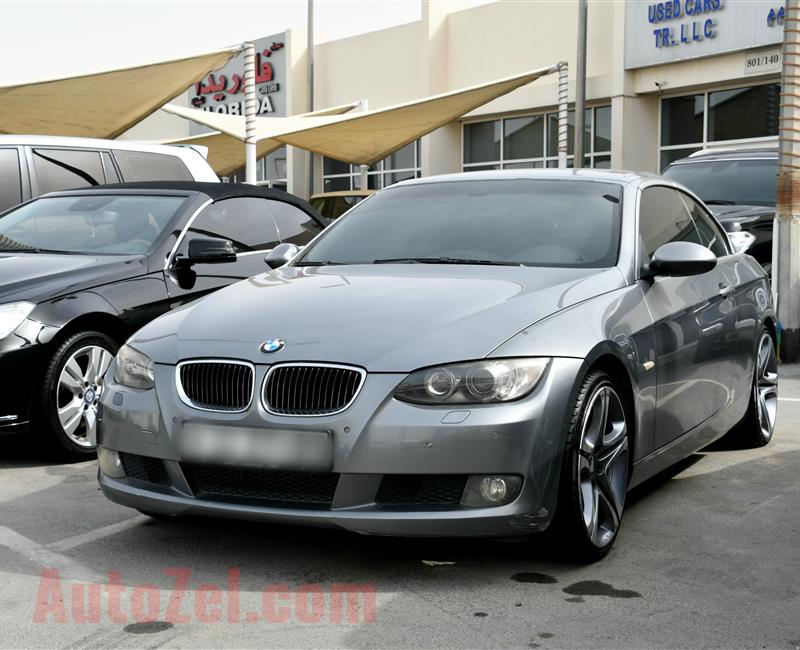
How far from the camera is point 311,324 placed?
4.28 meters

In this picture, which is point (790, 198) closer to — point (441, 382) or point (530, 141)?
point (441, 382)

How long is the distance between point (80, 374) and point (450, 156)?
83.1 ft

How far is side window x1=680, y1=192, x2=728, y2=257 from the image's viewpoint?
6.16m

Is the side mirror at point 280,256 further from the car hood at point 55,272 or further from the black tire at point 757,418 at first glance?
the black tire at point 757,418

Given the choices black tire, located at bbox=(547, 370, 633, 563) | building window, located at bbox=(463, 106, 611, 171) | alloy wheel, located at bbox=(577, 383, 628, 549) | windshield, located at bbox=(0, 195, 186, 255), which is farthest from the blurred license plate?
building window, located at bbox=(463, 106, 611, 171)

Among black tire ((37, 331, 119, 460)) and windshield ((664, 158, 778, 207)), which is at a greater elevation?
windshield ((664, 158, 778, 207))

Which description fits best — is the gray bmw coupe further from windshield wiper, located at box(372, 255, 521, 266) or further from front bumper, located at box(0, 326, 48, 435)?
front bumper, located at box(0, 326, 48, 435)

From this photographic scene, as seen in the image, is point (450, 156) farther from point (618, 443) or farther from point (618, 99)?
point (618, 443)

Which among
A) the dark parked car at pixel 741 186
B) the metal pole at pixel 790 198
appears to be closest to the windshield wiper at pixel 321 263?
the metal pole at pixel 790 198

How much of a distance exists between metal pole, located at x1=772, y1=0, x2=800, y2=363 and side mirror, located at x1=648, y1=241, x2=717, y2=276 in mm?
6355

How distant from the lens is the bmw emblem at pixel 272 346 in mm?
4152

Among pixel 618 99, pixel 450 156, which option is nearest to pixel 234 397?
pixel 618 99

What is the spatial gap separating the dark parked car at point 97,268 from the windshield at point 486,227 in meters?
1.44

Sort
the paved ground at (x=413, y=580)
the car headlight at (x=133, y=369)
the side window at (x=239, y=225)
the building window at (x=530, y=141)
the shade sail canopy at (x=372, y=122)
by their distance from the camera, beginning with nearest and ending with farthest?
the paved ground at (x=413, y=580)
the car headlight at (x=133, y=369)
the side window at (x=239, y=225)
the shade sail canopy at (x=372, y=122)
the building window at (x=530, y=141)
